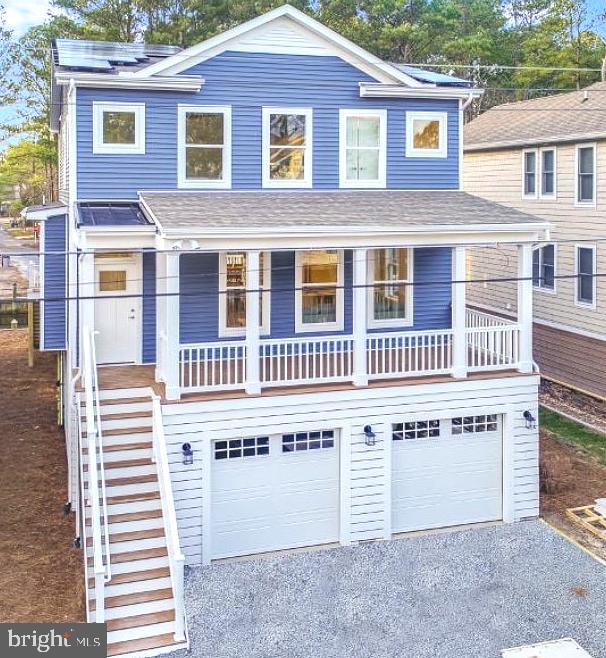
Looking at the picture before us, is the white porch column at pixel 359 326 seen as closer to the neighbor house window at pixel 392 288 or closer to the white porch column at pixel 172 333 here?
the neighbor house window at pixel 392 288

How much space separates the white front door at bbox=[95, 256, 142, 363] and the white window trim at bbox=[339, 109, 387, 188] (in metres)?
4.53

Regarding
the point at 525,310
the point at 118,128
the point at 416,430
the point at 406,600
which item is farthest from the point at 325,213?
the point at 406,600

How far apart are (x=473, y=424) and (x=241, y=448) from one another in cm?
416

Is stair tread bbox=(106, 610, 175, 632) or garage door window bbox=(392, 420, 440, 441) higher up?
garage door window bbox=(392, 420, 440, 441)

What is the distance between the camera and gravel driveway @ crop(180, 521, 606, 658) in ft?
30.9

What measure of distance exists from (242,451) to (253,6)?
104 ft

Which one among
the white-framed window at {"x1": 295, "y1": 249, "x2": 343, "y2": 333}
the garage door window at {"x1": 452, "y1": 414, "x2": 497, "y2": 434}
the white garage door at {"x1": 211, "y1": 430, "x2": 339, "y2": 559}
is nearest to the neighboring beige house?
the white-framed window at {"x1": 295, "y1": 249, "x2": 343, "y2": 333}

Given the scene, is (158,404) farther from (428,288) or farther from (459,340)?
(428,288)

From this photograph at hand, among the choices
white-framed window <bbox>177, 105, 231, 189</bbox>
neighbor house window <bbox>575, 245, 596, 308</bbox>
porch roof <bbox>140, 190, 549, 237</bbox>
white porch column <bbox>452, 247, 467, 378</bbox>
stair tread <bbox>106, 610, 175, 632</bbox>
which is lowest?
stair tread <bbox>106, 610, 175, 632</bbox>

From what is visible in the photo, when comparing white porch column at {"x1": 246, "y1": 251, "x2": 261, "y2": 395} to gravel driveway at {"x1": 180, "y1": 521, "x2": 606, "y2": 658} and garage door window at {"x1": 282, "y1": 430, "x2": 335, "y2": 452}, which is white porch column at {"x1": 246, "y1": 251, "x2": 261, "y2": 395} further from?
gravel driveway at {"x1": 180, "y1": 521, "x2": 606, "y2": 658}

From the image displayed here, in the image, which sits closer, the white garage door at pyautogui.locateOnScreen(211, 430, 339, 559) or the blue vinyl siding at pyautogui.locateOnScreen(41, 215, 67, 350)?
the white garage door at pyautogui.locateOnScreen(211, 430, 339, 559)

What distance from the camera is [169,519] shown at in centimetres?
1017

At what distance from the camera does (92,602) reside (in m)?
9.84

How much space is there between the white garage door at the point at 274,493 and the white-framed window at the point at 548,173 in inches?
479
